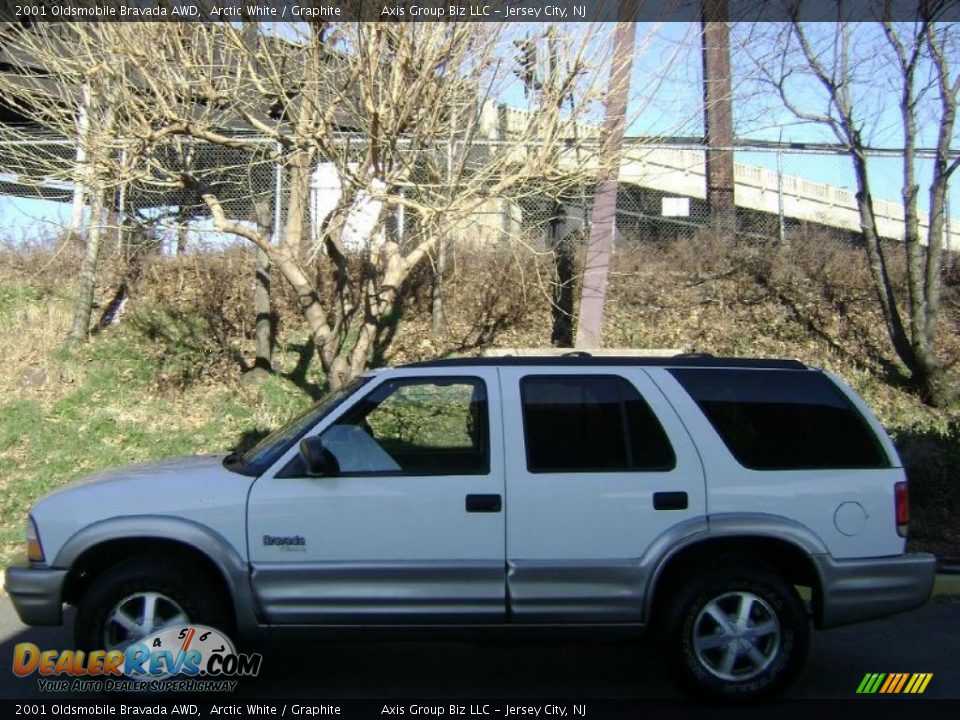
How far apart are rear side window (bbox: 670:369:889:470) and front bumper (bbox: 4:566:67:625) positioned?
344 cm

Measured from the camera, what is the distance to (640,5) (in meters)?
8.99

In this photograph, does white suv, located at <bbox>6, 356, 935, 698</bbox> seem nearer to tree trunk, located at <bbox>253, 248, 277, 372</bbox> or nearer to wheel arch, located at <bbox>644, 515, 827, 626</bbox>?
wheel arch, located at <bbox>644, 515, 827, 626</bbox>

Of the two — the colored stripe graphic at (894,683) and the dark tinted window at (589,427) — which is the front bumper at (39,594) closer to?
the dark tinted window at (589,427)

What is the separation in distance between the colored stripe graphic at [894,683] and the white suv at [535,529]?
0.69m

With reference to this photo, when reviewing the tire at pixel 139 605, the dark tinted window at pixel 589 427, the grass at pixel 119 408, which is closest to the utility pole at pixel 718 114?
the dark tinted window at pixel 589 427

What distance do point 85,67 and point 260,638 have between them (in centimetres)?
604

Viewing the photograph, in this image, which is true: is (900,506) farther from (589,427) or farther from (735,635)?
(589,427)

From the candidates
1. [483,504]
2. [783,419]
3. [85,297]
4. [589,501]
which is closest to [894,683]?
[783,419]

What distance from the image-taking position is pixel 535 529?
4.55 meters

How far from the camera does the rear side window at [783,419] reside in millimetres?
4789

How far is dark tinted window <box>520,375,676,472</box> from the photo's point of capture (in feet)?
15.4

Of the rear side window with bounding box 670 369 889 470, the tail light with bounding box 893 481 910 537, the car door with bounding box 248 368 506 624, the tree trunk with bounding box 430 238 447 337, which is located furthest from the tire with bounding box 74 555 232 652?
the tree trunk with bounding box 430 238 447 337

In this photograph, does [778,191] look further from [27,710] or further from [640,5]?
[27,710]

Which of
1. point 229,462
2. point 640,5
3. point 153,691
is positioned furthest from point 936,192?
point 153,691
